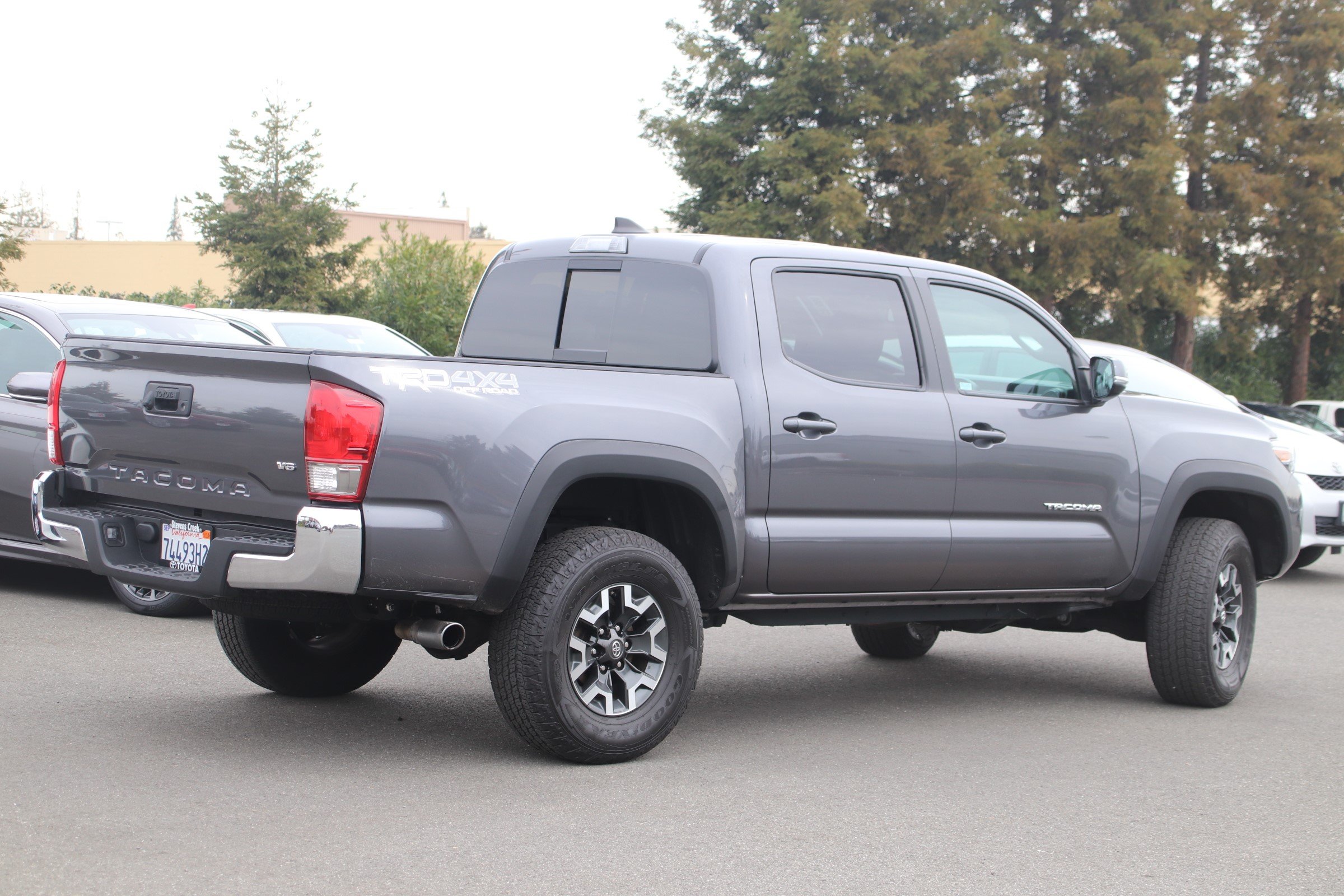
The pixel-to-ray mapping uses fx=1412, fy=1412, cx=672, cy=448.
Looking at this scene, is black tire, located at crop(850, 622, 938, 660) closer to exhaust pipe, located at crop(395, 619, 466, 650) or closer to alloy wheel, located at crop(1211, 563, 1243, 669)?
alloy wheel, located at crop(1211, 563, 1243, 669)

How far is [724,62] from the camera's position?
34656mm

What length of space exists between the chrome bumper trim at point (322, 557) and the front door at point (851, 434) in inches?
66.3

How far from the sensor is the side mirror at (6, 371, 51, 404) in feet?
25.1

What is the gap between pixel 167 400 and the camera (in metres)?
4.94

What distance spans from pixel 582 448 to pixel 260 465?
108cm

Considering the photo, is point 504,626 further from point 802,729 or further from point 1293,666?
point 1293,666

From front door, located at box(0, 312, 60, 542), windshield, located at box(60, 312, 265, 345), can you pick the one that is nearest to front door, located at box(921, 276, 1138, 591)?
windshield, located at box(60, 312, 265, 345)

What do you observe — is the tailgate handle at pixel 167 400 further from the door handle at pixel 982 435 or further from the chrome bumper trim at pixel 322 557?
the door handle at pixel 982 435

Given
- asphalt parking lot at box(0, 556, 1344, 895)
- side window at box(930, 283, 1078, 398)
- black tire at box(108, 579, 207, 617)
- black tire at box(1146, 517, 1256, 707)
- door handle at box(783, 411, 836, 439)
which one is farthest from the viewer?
black tire at box(108, 579, 207, 617)

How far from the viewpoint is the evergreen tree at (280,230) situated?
36.2 m

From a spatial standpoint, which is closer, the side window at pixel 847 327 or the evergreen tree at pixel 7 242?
the side window at pixel 847 327

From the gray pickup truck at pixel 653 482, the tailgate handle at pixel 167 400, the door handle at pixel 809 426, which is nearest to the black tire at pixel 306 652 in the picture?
the gray pickup truck at pixel 653 482

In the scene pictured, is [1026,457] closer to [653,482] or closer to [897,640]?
[653,482]

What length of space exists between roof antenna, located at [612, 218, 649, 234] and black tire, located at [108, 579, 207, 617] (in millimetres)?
3427
